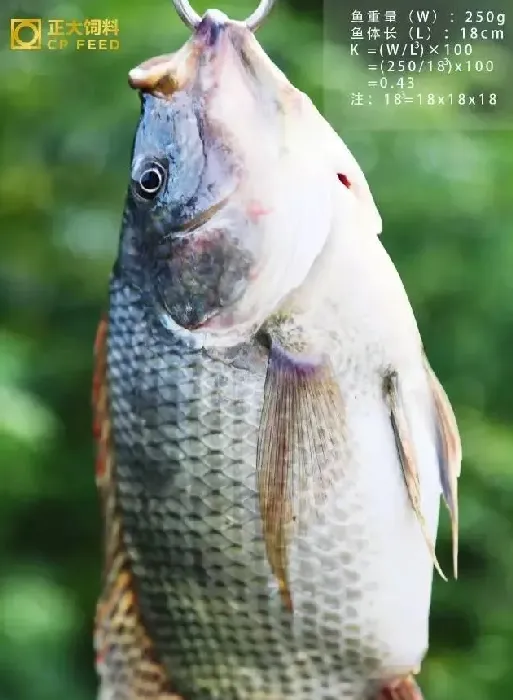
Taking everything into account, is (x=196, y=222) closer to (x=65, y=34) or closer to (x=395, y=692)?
(x=65, y=34)

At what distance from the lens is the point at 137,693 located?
43.4 inches

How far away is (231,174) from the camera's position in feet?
3.16

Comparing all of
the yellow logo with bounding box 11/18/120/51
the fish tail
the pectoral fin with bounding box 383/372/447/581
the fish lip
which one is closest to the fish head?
the fish lip

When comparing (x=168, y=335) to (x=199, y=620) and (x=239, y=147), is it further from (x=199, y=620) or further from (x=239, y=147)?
(x=199, y=620)

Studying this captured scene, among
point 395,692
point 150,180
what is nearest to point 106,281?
point 150,180

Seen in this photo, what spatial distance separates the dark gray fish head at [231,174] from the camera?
0.97 m

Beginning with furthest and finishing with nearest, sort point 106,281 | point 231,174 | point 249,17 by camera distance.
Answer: point 106,281 < point 249,17 < point 231,174

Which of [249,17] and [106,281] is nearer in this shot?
[249,17]

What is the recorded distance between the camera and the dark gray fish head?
0.97m

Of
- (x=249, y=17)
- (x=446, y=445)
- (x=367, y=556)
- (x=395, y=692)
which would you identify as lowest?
(x=395, y=692)

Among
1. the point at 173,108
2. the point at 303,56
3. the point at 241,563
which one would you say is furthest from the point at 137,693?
the point at 303,56

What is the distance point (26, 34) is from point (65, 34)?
0.06 m

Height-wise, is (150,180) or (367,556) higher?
(150,180)

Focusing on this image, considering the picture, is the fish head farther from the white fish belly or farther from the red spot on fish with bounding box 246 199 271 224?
the white fish belly
